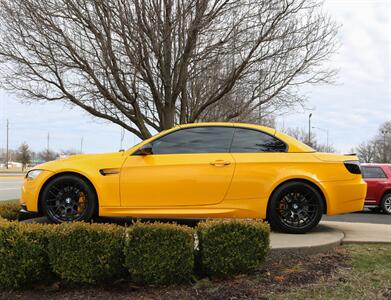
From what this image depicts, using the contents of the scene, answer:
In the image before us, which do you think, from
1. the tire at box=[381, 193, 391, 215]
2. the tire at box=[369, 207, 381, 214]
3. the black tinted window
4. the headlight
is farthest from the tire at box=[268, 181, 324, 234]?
the tire at box=[369, 207, 381, 214]

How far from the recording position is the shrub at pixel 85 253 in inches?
164

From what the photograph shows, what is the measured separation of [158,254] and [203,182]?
1461 millimetres

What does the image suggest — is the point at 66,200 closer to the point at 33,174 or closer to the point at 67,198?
the point at 67,198

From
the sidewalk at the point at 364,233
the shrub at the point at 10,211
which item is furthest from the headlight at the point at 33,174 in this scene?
the sidewalk at the point at 364,233

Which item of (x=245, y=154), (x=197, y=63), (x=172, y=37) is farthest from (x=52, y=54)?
(x=245, y=154)

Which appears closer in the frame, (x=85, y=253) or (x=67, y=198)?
(x=85, y=253)

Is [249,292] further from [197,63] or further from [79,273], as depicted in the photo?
[197,63]

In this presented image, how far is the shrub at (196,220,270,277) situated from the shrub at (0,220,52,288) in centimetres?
166

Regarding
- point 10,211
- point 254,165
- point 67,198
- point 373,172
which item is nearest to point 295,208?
point 254,165

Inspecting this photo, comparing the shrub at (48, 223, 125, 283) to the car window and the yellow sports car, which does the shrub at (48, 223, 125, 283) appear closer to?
the yellow sports car

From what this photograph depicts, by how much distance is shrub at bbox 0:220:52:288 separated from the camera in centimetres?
423

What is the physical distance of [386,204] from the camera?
12.9m

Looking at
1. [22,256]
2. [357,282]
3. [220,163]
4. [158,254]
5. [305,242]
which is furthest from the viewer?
[220,163]

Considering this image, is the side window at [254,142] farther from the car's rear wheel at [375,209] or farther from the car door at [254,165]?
the car's rear wheel at [375,209]
